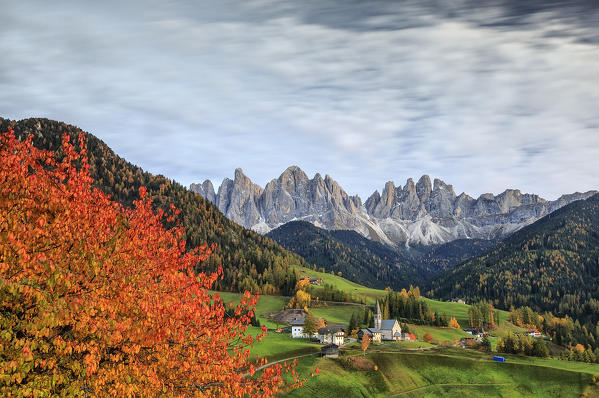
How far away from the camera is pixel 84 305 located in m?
18.0

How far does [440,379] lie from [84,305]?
100503 millimetres

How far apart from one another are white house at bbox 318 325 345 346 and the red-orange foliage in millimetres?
109561

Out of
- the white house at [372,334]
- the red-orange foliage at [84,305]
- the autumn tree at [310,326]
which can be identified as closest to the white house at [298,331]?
the autumn tree at [310,326]

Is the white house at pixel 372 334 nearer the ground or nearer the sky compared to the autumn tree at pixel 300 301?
nearer the ground

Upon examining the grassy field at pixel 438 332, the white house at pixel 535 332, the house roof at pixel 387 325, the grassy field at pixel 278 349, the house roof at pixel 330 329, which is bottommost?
the white house at pixel 535 332

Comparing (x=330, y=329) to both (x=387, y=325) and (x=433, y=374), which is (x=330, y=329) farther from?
(x=433, y=374)

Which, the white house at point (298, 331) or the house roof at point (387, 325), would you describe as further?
the house roof at point (387, 325)

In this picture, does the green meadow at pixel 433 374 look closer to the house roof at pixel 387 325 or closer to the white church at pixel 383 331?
the white church at pixel 383 331

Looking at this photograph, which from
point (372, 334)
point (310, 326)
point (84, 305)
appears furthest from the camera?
point (310, 326)

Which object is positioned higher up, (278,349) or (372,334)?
(372,334)

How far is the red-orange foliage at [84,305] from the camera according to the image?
689 inches

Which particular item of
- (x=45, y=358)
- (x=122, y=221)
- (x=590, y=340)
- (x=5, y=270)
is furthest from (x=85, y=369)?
(x=590, y=340)

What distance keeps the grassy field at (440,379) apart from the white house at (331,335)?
24.0m

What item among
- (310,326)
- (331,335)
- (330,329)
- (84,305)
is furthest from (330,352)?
(84,305)
